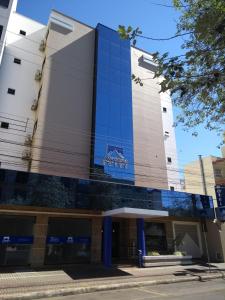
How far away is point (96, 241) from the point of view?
20.5m

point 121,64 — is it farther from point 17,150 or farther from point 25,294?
point 25,294

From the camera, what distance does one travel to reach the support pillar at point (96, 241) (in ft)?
66.3

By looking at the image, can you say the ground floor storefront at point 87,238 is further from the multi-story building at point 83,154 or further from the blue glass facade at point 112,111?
the blue glass facade at point 112,111

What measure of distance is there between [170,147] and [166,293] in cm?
2234

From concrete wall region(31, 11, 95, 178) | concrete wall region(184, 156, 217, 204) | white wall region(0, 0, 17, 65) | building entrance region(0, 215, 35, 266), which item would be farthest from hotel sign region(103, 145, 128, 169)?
concrete wall region(184, 156, 217, 204)

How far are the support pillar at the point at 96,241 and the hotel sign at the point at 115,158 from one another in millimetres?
6287

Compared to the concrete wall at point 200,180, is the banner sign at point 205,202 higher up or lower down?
lower down

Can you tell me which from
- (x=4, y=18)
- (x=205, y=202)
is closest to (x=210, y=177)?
(x=205, y=202)

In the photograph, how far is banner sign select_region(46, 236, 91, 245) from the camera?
18.8 m

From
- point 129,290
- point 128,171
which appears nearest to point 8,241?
point 129,290

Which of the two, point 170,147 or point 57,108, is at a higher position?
point 57,108

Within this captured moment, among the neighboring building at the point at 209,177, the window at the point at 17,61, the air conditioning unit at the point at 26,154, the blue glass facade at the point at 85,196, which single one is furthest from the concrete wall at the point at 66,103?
the neighboring building at the point at 209,177

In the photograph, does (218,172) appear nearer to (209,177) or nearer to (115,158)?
(209,177)

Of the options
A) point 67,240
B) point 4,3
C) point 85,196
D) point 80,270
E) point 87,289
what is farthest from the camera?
point 4,3
